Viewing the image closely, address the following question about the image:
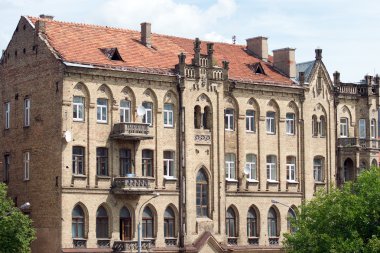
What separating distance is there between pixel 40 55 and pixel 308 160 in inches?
1031

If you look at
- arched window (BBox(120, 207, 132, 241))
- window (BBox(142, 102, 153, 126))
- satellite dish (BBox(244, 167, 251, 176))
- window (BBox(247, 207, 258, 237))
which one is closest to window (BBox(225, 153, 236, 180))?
satellite dish (BBox(244, 167, 251, 176))

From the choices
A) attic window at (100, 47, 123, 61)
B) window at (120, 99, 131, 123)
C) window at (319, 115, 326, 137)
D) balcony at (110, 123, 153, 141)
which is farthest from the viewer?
window at (319, 115, 326, 137)

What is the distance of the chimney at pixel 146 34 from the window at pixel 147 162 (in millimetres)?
9573

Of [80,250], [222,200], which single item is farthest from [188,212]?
[80,250]

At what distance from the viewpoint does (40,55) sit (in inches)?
3280

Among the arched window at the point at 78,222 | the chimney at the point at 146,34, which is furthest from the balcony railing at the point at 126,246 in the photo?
the chimney at the point at 146,34

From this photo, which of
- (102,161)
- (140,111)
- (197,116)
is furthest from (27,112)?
(197,116)

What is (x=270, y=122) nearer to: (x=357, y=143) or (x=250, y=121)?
(x=250, y=121)

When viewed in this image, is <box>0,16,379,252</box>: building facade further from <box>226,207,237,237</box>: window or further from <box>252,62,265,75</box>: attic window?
<box>252,62,265,75</box>: attic window

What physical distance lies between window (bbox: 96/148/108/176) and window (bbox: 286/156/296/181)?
1917 centimetres

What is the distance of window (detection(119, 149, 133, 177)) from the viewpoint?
8369 cm

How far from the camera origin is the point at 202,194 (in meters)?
88.6

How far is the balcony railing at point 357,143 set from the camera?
98.6m

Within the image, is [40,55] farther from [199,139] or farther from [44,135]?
[199,139]
